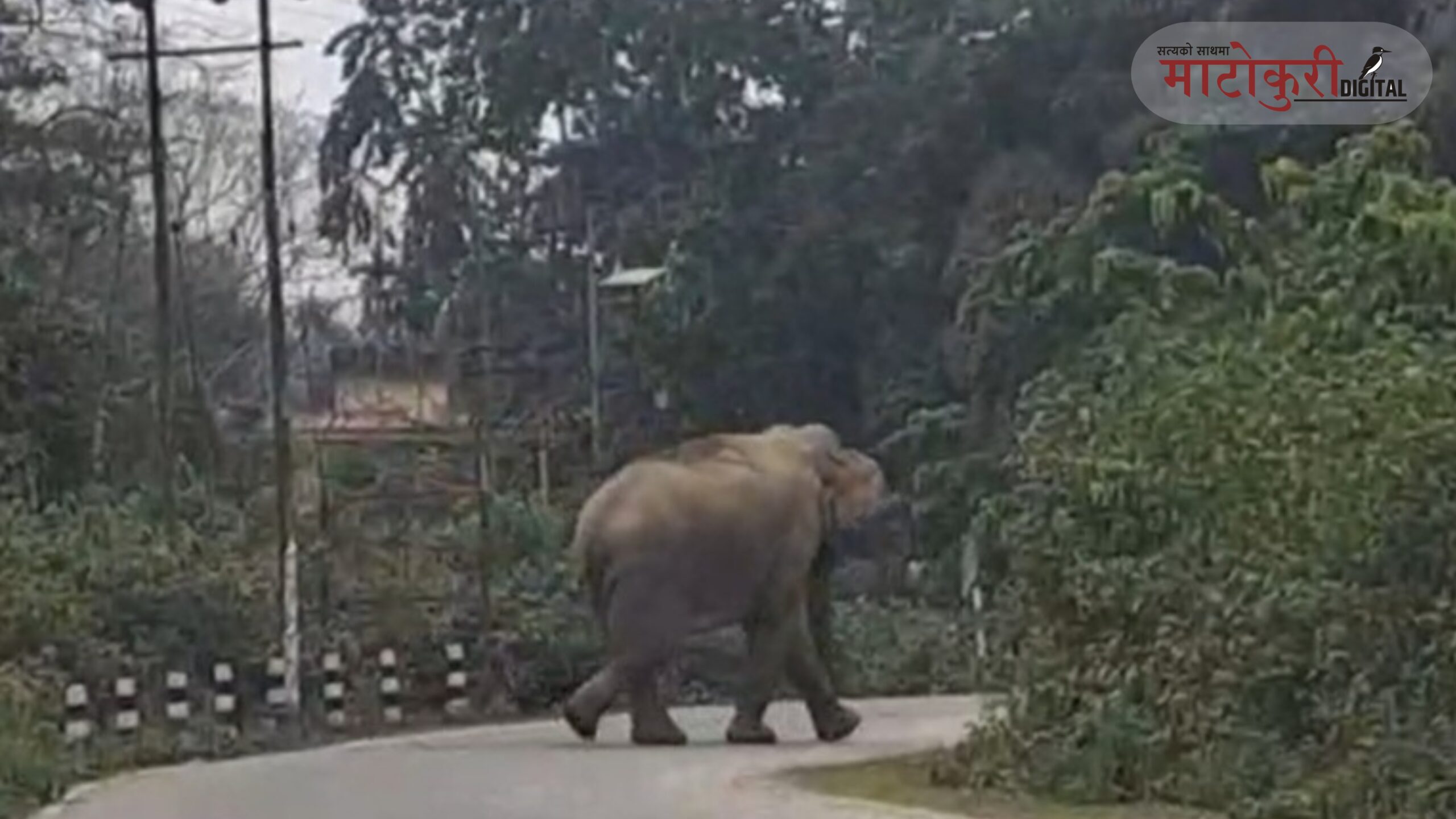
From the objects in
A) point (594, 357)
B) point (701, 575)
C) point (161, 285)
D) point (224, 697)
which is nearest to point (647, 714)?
point (701, 575)

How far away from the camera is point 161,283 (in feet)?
110

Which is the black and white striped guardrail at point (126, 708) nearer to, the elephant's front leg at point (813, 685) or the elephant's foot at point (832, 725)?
the elephant's front leg at point (813, 685)

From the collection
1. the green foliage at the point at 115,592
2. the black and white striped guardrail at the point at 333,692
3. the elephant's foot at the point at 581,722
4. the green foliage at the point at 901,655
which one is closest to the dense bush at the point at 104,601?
the green foliage at the point at 115,592

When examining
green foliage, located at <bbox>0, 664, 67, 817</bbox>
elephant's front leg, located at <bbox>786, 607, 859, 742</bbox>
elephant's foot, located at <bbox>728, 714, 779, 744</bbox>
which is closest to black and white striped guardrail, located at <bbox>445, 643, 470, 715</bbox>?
elephant's front leg, located at <bbox>786, 607, 859, 742</bbox>

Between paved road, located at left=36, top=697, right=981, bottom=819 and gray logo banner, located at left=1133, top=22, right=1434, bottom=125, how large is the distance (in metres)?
7.09

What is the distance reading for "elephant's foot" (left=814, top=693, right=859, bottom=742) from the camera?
81.7 feet

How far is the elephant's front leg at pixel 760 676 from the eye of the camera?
24.4 meters

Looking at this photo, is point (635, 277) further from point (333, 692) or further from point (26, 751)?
point (26, 751)

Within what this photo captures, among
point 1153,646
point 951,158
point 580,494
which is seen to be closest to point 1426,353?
point 1153,646

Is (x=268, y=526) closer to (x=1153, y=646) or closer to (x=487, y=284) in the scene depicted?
(x=1153, y=646)

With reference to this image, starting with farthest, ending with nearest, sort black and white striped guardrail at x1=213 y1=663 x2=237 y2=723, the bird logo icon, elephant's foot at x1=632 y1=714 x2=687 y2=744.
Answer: the bird logo icon → black and white striped guardrail at x1=213 y1=663 x2=237 y2=723 → elephant's foot at x1=632 y1=714 x2=687 y2=744

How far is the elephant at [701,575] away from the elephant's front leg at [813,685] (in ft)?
0.03

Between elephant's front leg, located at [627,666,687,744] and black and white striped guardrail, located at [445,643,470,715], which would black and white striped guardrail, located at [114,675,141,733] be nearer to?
elephant's front leg, located at [627,666,687,744]

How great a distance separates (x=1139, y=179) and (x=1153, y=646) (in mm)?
6563
